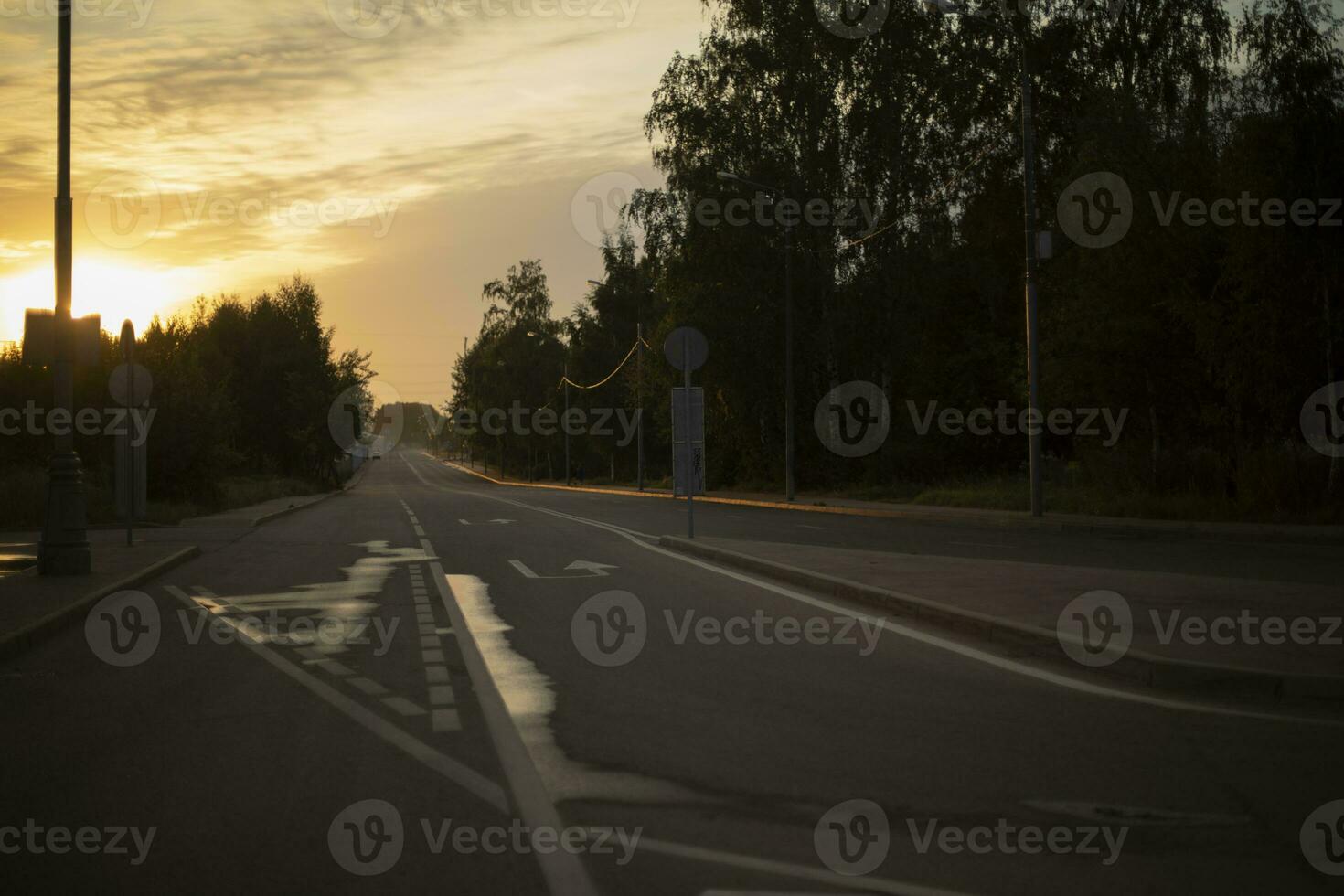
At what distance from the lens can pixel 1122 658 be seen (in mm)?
8688

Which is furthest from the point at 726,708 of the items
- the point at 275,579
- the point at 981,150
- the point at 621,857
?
the point at 981,150

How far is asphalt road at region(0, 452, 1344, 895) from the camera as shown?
480 cm

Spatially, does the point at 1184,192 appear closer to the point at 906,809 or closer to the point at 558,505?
the point at 558,505

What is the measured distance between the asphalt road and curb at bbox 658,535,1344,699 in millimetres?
428

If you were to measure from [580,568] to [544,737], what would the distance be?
410 inches

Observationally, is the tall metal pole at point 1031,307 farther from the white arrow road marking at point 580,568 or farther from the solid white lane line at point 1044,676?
the solid white lane line at point 1044,676

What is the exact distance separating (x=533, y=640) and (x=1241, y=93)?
21.8 meters
